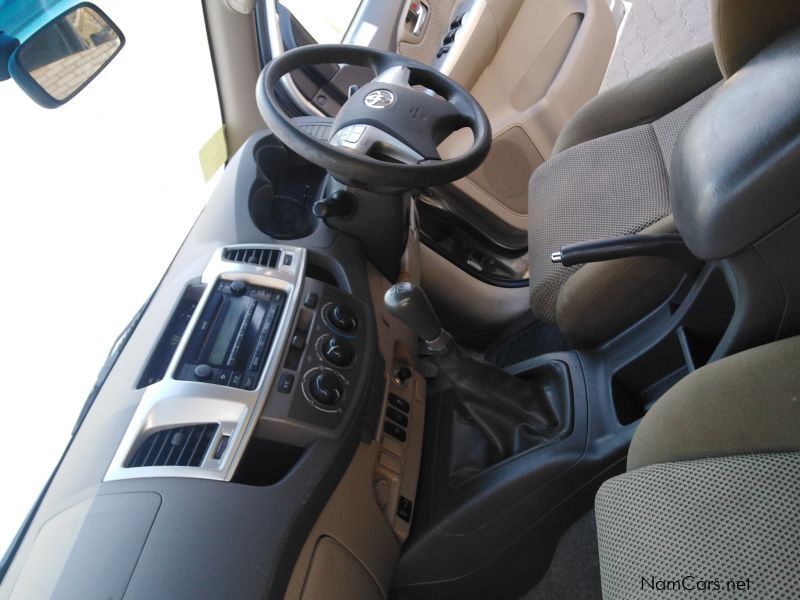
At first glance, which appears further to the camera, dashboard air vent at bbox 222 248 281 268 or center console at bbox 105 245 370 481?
dashboard air vent at bbox 222 248 281 268

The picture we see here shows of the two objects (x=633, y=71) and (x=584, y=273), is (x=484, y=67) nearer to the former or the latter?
(x=584, y=273)

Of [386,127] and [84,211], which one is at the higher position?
[386,127]

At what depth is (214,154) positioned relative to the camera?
1.26m

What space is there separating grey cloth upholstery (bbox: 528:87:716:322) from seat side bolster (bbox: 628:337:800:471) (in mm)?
298

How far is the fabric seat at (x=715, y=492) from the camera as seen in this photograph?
1.75ft

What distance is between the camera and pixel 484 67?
148cm

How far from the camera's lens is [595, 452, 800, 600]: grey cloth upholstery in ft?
1.71

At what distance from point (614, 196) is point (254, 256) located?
0.60 metres

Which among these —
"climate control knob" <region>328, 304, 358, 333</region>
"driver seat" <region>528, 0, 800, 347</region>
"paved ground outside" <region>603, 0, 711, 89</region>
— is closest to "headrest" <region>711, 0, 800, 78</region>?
"driver seat" <region>528, 0, 800, 347</region>

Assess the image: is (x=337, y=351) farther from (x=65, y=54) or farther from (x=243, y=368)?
(x=65, y=54)

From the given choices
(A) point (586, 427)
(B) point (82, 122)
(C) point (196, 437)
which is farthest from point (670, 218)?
(B) point (82, 122)

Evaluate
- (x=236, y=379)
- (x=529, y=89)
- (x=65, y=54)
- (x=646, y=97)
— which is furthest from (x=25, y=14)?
(x=529, y=89)

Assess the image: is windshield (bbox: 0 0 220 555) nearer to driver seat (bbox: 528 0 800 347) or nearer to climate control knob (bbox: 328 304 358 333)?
climate control knob (bbox: 328 304 358 333)

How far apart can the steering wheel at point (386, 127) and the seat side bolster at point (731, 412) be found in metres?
0.41
